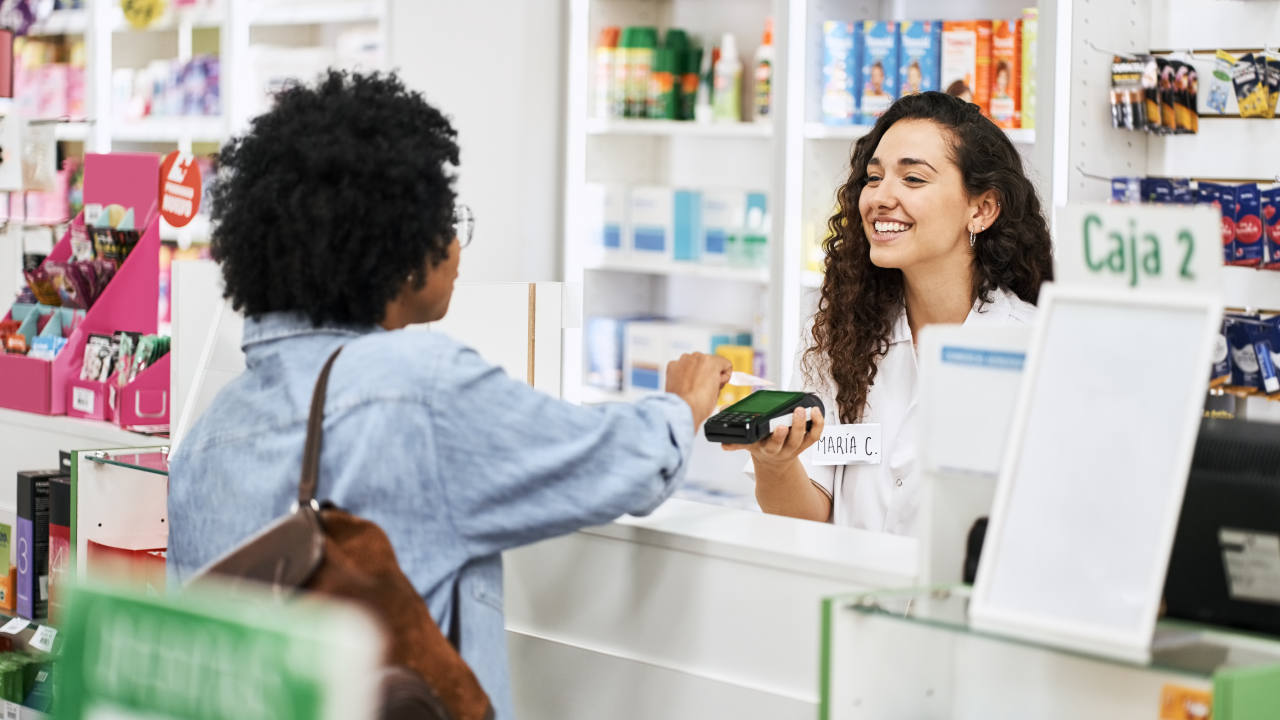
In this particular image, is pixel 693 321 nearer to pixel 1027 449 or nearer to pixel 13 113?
pixel 13 113

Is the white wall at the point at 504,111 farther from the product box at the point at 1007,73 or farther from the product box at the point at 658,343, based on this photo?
the product box at the point at 1007,73

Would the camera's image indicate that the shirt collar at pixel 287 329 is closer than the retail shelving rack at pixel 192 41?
Yes

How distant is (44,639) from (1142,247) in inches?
80.4

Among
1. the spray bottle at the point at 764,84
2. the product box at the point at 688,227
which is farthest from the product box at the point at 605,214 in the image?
the spray bottle at the point at 764,84

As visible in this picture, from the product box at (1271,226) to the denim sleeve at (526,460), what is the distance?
210cm

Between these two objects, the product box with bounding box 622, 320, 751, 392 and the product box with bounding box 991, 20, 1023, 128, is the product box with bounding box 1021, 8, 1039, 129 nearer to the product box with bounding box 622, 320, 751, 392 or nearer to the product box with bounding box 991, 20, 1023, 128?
the product box with bounding box 991, 20, 1023, 128

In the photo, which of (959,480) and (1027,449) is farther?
(959,480)

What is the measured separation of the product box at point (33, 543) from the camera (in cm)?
243

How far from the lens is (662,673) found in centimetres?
167

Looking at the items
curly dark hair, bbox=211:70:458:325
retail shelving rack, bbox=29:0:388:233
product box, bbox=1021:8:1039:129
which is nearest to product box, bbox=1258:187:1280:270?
product box, bbox=1021:8:1039:129

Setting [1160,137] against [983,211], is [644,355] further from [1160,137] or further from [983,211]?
[983,211]

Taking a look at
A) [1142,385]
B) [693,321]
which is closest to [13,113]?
[693,321]

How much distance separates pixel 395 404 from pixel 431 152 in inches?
12.3

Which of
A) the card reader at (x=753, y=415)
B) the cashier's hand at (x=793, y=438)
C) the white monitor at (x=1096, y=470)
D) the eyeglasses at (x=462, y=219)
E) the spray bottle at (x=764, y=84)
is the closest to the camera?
the white monitor at (x=1096, y=470)
